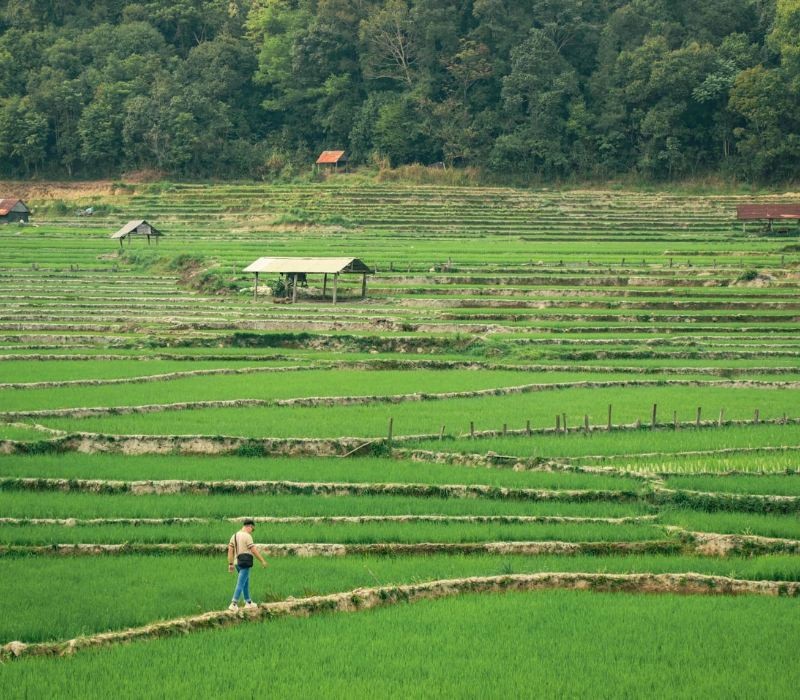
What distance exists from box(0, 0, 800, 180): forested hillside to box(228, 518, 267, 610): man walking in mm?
47531

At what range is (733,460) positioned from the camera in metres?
18.4

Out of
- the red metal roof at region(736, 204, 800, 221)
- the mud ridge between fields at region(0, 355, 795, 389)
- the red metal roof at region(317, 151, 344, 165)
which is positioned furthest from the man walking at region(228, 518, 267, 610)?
the red metal roof at region(317, 151, 344, 165)

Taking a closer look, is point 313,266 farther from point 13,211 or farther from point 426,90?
point 426,90

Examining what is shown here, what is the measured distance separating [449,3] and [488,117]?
671 centimetres

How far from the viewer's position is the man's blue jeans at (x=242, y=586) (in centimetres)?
1173

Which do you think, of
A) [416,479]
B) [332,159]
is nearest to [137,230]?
[332,159]

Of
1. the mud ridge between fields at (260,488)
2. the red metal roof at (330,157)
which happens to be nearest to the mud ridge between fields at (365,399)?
the mud ridge between fields at (260,488)

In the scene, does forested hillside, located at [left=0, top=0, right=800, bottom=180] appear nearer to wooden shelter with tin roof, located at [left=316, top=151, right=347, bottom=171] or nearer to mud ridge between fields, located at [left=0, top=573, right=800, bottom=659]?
wooden shelter with tin roof, located at [left=316, top=151, right=347, bottom=171]

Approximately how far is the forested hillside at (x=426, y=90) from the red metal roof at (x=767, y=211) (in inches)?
311

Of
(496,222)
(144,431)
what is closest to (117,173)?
(496,222)

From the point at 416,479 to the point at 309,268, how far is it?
20.7 meters

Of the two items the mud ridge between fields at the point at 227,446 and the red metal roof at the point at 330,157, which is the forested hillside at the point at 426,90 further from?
the mud ridge between fields at the point at 227,446

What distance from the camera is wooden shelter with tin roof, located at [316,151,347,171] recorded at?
6481 centimetres

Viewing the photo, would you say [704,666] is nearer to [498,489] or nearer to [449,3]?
[498,489]
